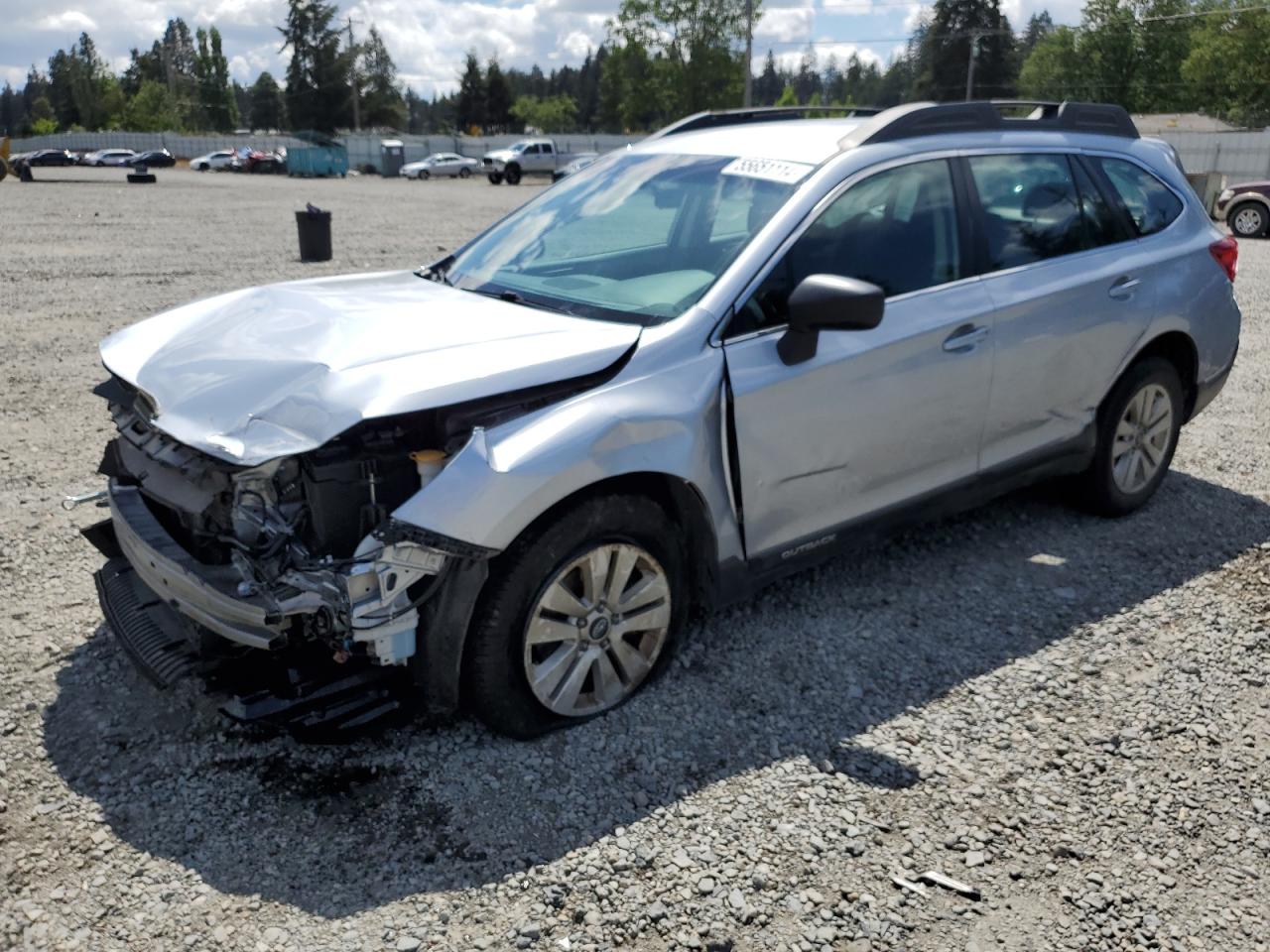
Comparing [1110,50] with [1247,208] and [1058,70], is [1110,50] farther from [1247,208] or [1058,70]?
[1247,208]

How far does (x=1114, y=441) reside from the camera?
5.18m

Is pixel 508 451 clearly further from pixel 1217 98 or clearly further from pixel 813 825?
pixel 1217 98

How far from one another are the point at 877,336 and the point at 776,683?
1.29 metres

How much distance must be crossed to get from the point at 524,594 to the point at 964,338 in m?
2.08

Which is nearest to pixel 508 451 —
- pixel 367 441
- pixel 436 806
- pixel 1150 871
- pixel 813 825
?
pixel 367 441

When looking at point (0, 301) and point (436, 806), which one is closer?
point (436, 806)

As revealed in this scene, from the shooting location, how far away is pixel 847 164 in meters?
3.99

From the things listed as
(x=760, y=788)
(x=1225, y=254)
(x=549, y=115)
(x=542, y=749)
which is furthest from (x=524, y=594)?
(x=549, y=115)

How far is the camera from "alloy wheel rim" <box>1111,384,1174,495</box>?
522 centimetres

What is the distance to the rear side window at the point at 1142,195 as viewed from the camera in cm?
509

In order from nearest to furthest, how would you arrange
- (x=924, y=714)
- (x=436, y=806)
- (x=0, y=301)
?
(x=436, y=806) < (x=924, y=714) < (x=0, y=301)

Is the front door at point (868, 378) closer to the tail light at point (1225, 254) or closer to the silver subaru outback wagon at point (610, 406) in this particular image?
the silver subaru outback wagon at point (610, 406)

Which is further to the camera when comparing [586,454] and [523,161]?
[523,161]

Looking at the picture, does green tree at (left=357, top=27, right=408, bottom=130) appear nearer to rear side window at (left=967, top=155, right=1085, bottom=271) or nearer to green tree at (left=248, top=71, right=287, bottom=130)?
green tree at (left=248, top=71, right=287, bottom=130)
